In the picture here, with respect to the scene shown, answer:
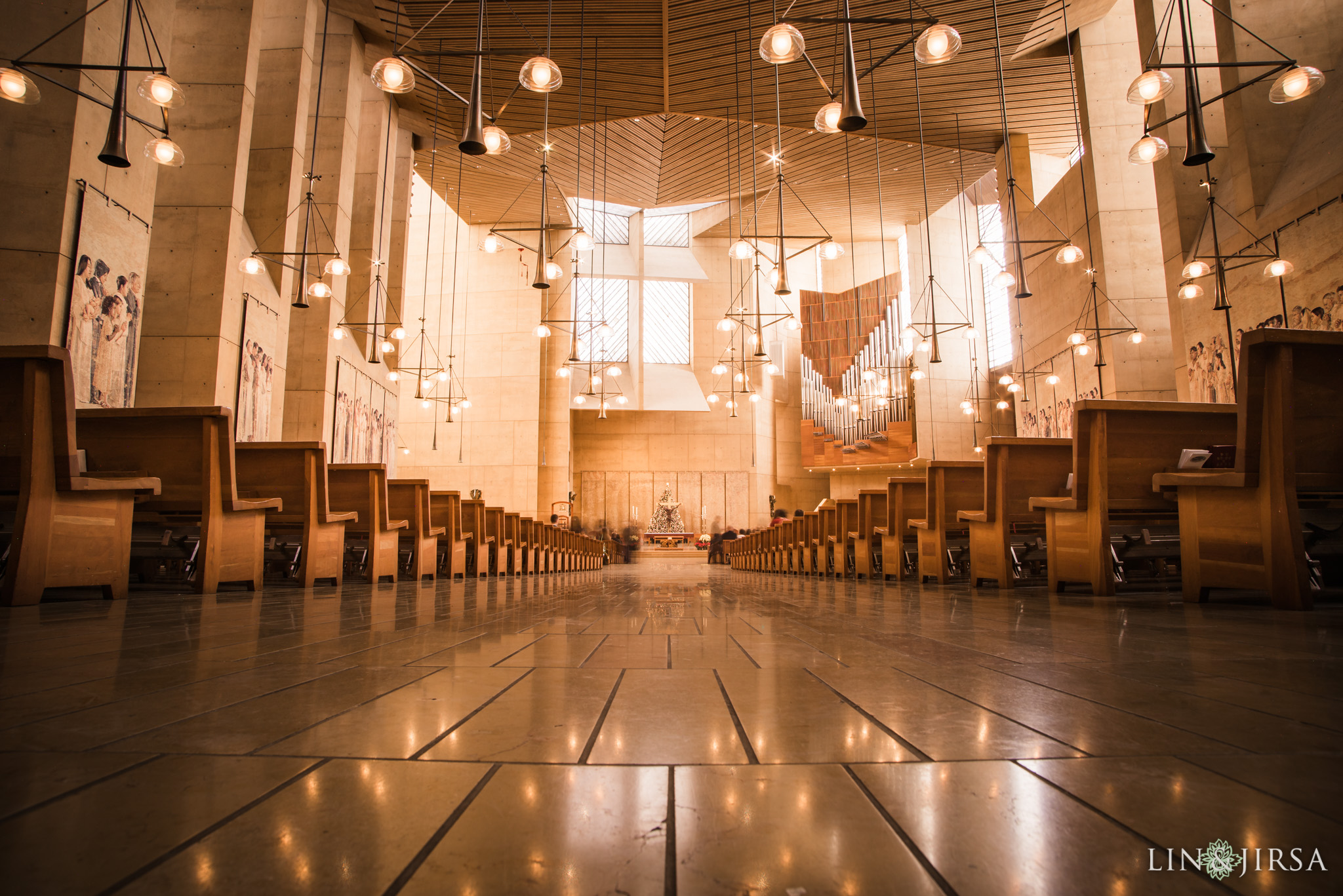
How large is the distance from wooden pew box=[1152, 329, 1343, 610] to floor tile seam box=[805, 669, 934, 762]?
7.18ft

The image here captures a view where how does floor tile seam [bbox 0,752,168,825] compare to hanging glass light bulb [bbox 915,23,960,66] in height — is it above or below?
below

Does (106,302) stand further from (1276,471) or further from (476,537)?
(1276,471)

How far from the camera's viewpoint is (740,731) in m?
0.87

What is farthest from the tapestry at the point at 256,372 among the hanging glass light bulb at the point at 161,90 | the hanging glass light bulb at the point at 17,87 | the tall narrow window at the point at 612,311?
the tall narrow window at the point at 612,311

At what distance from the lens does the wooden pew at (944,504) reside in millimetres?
4902

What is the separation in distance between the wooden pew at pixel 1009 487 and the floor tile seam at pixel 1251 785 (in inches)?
143

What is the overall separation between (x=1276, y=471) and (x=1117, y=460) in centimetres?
98

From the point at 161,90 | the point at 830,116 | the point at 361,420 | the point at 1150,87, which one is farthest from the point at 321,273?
the point at 1150,87

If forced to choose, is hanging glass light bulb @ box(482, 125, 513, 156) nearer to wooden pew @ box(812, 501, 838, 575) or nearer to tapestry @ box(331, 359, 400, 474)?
wooden pew @ box(812, 501, 838, 575)

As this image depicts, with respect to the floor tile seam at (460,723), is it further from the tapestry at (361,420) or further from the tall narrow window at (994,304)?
the tall narrow window at (994,304)

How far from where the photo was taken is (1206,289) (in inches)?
337

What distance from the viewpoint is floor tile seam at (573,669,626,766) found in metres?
0.76

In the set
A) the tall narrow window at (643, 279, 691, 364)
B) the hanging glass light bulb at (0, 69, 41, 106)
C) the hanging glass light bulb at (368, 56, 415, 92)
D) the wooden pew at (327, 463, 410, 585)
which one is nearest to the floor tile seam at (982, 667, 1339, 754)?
the hanging glass light bulb at (368, 56, 415, 92)

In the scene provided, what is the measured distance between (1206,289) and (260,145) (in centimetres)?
1180
